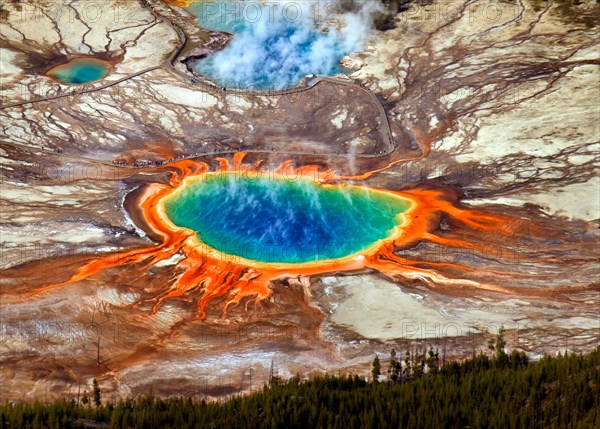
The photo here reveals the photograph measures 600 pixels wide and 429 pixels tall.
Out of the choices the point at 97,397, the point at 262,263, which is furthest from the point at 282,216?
the point at 97,397

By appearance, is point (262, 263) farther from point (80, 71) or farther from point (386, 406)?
point (80, 71)

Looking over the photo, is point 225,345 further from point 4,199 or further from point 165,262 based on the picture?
point 4,199

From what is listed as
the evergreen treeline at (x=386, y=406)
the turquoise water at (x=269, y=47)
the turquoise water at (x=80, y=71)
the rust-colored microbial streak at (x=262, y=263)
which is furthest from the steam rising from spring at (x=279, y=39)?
the evergreen treeline at (x=386, y=406)

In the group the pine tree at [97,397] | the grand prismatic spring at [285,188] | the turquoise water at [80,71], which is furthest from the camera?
the turquoise water at [80,71]

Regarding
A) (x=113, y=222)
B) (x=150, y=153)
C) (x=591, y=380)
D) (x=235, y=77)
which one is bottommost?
(x=591, y=380)

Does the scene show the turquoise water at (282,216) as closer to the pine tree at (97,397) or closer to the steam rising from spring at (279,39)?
the steam rising from spring at (279,39)

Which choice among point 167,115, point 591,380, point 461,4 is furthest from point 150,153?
point 591,380

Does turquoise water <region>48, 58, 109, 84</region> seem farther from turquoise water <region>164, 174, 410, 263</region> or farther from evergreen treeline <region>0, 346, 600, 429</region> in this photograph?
evergreen treeline <region>0, 346, 600, 429</region>
